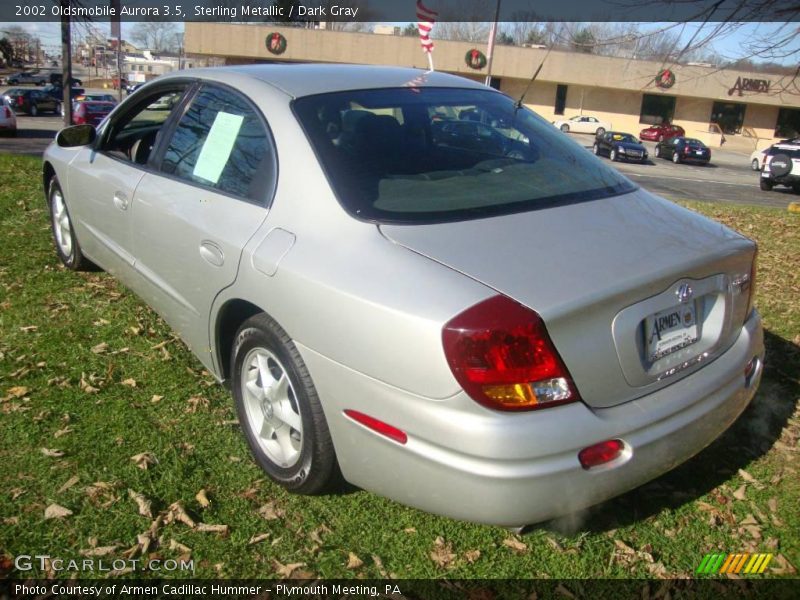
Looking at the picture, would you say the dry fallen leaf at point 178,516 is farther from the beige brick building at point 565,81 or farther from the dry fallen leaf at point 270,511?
the beige brick building at point 565,81

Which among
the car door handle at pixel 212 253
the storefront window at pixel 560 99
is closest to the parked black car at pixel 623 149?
the storefront window at pixel 560 99

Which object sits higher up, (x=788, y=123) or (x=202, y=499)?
(x=788, y=123)

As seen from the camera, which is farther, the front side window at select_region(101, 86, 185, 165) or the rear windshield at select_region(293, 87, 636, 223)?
the front side window at select_region(101, 86, 185, 165)

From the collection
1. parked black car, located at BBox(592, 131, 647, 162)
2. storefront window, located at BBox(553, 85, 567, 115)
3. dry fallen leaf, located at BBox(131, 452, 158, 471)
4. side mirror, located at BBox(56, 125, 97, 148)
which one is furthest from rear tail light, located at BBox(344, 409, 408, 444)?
storefront window, located at BBox(553, 85, 567, 115)

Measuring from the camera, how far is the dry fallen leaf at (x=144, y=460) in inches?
120

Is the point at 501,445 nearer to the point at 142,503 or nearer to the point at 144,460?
the point at 142,503

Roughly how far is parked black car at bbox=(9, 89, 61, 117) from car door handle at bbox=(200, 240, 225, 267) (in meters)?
38.6

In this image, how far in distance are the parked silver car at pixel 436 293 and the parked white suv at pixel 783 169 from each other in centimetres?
2272

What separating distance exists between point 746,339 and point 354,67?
2312 mm

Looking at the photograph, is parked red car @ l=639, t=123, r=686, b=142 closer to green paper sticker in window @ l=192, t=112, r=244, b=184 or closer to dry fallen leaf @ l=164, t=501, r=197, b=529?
green paper sticker in window @ l=192, t=112, r=244, b=184

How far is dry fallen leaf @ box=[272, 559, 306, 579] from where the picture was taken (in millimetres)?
2494

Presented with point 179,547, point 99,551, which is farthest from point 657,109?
point 99,551

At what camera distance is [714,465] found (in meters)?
3.21
